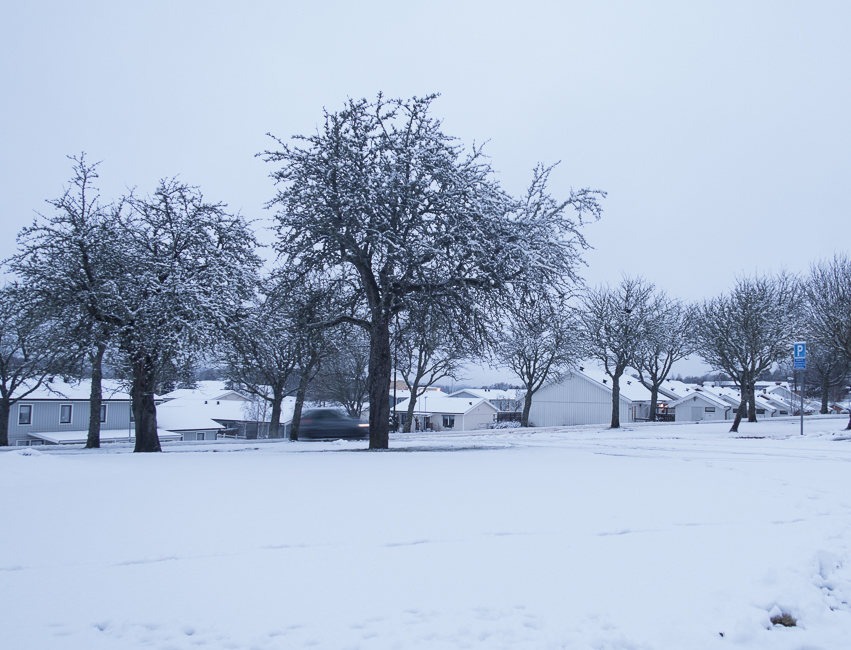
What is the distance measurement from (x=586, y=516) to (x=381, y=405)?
33.2ft

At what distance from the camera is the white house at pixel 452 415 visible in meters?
61.5

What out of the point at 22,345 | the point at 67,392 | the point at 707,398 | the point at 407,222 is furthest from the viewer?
the point at 707,398

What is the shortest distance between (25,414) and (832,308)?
49584mm

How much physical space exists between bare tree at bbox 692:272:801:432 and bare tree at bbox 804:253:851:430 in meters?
2.31

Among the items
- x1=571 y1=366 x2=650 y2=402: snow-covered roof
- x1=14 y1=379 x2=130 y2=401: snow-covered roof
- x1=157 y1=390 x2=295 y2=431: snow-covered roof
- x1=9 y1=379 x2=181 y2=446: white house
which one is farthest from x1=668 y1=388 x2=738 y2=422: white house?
x1=14 y1=379 x2=130 y2=401: snow-covered roof

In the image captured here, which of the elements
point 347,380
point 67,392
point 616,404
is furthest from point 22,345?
point 616,404

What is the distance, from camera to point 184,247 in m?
17.8

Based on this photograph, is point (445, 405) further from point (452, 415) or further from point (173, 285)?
point (173, 285)

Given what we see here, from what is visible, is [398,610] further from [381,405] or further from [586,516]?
[381,405]

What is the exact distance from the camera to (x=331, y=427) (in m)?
28.4

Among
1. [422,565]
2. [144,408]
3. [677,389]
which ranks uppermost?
[144,408]

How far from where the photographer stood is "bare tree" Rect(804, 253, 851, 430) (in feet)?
80.1

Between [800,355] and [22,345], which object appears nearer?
[800,355]

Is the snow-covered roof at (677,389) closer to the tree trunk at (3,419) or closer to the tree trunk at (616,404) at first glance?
the tree trunk at (616,404)
